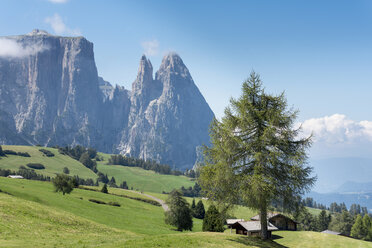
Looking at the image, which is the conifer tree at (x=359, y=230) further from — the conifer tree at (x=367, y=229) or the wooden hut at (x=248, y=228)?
the wooden hut at (x=248, y=228)

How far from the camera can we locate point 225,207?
26.7 meters

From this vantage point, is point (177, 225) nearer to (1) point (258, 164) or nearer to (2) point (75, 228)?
(2) point (75, 228)

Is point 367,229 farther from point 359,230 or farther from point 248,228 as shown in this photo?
point 248,228

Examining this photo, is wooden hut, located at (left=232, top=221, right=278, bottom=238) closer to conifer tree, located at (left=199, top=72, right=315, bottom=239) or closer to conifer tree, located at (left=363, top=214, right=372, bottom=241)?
conifer tree, located at (left=199, top=72, right=315, bottom=239)

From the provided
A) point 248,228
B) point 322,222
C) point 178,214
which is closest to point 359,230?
point 322,222

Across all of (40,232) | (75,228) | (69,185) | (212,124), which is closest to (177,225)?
(69,185)

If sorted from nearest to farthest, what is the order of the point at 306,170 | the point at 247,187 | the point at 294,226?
the point at 247,187 < the point at 306,170 < the point at 294,226

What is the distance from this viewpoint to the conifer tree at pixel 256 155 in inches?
985

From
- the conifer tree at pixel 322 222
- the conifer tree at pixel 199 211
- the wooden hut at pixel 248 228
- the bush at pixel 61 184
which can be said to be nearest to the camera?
the wooden hut at pixel 248 228

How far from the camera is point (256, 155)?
2442cm

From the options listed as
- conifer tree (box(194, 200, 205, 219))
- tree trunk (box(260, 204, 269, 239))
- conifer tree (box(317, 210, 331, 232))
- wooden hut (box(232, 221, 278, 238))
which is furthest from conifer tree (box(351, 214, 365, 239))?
tree trunk (box(260, 204, 269, 239))

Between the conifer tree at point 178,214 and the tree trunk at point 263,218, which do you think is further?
the conifer tree at point 178,214

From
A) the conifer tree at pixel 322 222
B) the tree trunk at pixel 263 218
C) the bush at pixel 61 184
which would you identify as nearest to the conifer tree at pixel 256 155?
the tree trunk at pixel 263 218

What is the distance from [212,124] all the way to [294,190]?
985 centimetres
